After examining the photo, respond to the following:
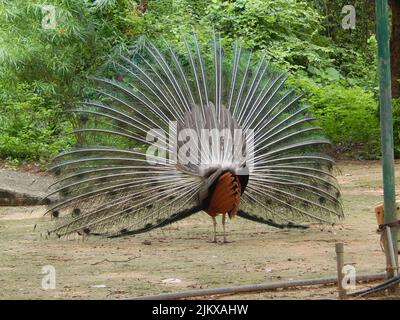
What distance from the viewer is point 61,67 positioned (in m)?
14.7

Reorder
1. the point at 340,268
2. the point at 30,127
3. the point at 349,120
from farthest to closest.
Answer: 1. the point at 30,127
2. the point at 349,120
3. the point at 340,268

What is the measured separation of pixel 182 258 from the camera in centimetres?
787

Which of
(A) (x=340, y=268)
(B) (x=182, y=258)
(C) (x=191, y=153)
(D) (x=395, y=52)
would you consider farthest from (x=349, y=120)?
(A) (x=340, y=268)

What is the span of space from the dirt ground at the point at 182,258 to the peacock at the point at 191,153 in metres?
0.25

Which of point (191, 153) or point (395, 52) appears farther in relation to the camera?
point (395, 52)

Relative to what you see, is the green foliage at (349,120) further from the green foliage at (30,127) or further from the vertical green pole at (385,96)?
the vertical green pole at (385,96)

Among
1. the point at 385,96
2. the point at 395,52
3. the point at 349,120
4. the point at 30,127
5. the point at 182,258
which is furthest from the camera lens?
the point at 30,127

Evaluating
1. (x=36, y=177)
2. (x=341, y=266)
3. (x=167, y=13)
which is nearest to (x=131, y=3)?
(x=167, y=13)

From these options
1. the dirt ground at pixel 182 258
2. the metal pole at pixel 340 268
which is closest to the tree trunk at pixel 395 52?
the dirt ground at pixel 182 258

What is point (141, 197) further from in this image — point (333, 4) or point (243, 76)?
point (333, 4)

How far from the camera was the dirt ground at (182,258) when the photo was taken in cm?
658

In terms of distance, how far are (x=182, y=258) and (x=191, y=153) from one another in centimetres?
131

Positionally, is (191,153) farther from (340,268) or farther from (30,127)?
(30,127)

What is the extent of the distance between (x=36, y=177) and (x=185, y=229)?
479 centimetres
